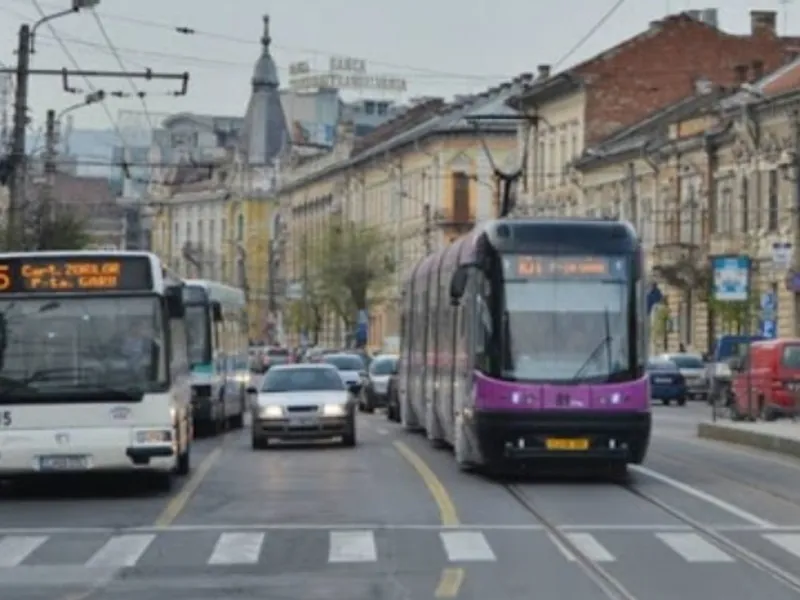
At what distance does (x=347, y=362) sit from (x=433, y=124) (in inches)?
1983

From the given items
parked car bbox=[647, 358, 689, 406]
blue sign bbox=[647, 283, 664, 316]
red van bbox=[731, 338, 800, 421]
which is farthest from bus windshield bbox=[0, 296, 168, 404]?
parked car bbox=[647, 358, 689, 406]

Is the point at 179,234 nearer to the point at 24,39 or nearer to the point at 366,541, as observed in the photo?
the point at 24,39

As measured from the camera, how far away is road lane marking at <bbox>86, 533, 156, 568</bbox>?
1962 cm

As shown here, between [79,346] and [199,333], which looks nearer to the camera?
[79,346]

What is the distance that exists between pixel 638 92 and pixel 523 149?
30.0 feet

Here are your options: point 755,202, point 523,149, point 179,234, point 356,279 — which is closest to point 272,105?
point 179,234

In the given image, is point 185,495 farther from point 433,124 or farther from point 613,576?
point 433,124

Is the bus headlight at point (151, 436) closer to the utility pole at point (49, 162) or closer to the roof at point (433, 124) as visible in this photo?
the utility pole at point (49, 162)

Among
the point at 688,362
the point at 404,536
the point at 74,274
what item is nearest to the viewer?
the point at 404,536

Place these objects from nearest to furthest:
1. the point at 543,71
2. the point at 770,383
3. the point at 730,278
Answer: the point at 730,278, the point at 770,383, the point at 543,71

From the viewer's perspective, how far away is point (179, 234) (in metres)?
180

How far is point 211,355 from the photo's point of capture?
44.2 metres

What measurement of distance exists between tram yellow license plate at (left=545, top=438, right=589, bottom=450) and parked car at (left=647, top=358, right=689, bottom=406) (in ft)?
124

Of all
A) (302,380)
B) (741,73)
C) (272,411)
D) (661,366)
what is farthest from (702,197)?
(272,411)
